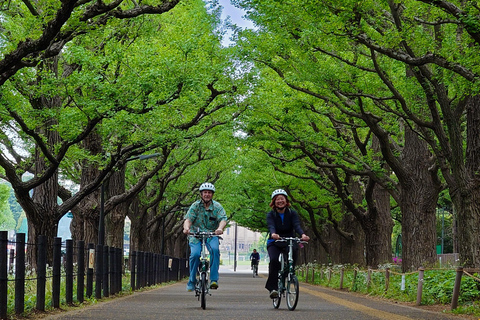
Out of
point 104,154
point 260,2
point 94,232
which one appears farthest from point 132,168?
point 260,2

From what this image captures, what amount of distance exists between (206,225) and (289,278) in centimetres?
162

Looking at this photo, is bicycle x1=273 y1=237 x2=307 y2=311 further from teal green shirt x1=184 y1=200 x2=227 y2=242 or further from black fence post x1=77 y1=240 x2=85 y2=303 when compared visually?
black fence post x1=77 y1=240 x2=85 y2=303

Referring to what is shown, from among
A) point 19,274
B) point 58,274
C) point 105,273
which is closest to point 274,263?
point 58,274

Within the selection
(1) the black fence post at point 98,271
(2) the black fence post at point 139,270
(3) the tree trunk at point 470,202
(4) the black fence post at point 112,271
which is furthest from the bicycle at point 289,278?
(2) the black fence post at point 139,270

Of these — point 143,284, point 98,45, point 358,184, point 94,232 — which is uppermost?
point 98,45

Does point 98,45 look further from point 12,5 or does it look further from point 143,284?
point 143,284

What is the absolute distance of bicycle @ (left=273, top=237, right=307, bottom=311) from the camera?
444 inches

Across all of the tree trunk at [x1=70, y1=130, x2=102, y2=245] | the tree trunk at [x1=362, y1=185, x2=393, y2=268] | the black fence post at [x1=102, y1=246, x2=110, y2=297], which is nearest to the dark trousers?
the black fence post at [x1=102, y1=246, x2=110, y2=297]

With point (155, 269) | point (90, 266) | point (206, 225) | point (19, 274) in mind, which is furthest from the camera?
point (155, 269)

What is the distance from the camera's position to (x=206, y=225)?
11891mm

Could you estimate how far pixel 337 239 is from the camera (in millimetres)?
40312

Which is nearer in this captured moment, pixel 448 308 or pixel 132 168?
pixel 448 308

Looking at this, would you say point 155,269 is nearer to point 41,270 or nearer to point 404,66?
point 404,66

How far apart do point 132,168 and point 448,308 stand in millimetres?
23357
